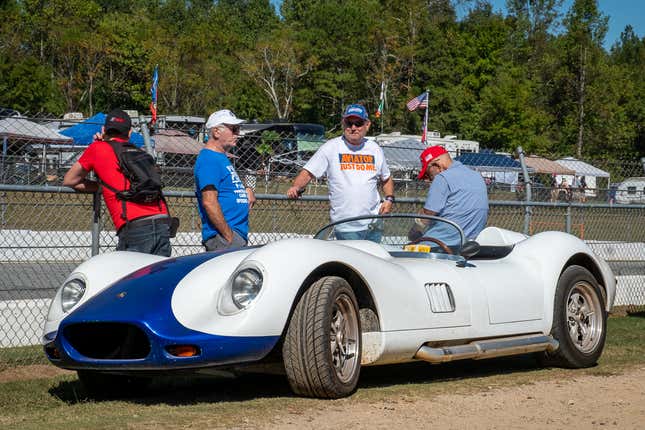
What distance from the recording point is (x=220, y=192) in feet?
23.3

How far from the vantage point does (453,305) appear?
19.5ft

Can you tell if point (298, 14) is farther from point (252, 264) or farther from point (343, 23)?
point (252, 264)

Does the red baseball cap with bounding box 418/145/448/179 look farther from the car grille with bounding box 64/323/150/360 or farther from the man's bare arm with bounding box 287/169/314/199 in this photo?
the car grille with bounding box 64/323/150/360

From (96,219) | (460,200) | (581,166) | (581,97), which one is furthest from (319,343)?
(581,97)

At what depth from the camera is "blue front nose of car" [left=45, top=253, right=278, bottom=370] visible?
495 centimetres

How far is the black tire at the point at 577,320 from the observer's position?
6770 millimetres

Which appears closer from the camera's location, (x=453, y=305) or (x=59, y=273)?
(x=453, y=305)

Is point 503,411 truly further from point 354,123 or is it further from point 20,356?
point 20,356

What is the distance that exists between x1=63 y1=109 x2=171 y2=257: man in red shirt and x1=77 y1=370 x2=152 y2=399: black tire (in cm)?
121

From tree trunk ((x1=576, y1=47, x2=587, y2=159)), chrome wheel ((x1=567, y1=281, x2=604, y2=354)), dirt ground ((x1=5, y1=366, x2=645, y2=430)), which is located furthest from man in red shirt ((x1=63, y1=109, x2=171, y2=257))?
tree trunk ((x1=576, y1=47, x2=587, y2=159))

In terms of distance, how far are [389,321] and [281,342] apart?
68 centimetres

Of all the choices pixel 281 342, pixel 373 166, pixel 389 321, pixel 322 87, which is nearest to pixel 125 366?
pixel 281 342

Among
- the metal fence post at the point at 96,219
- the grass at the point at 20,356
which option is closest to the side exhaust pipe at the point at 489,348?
the metal fence post at the point at 96,219

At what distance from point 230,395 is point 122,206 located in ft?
6.09
